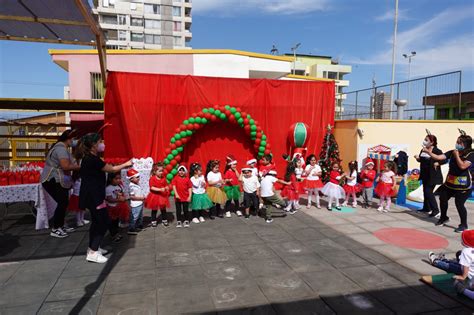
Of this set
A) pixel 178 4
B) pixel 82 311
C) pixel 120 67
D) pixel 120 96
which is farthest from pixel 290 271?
pixel 178 4

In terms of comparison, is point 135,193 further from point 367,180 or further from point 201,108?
point 367,180

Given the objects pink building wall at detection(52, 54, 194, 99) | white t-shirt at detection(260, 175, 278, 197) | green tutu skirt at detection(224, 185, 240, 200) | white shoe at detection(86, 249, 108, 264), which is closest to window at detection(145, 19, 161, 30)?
pink building wall at detection(52, 54, 194, 99)

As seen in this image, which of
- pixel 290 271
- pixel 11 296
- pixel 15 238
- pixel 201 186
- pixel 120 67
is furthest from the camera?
pixel 120 67

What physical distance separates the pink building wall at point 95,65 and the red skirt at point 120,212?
10.2 m

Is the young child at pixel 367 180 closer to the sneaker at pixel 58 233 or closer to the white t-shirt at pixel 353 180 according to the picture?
the white t-shirt at pixel 353 180

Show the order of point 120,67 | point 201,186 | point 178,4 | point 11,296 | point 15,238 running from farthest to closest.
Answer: point 178,4, point 120,67, point 201,186, point 15,238, point 11,296

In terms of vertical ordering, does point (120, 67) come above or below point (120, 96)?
above

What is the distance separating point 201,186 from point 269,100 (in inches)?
203

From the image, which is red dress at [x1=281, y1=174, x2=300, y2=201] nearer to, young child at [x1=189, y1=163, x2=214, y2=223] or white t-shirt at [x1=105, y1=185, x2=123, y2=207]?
young child at [x1=189, y1=163, x2=214, y2=223]

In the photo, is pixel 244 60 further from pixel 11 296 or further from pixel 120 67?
pixel 11 296

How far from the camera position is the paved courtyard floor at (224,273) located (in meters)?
3.93

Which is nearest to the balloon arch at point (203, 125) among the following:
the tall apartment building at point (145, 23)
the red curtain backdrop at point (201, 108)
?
the red curtain backdrop at point (201, 108)

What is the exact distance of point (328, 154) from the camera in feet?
36.2

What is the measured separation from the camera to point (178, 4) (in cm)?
6694
